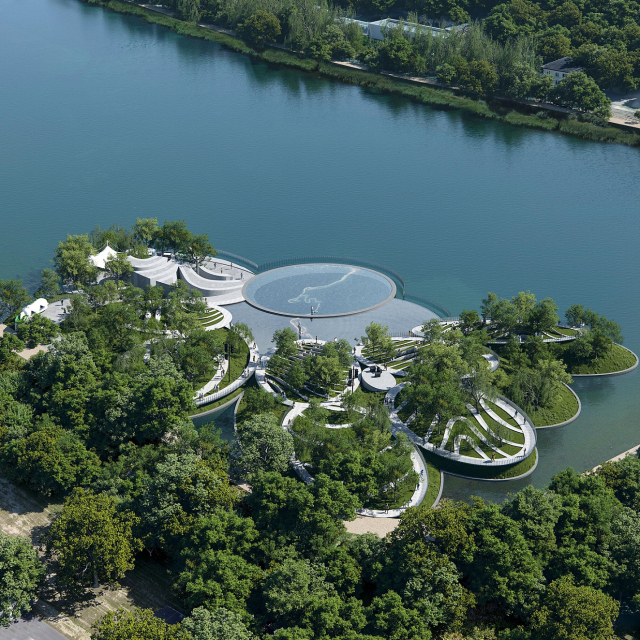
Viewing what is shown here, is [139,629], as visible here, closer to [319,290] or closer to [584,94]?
[319,290]

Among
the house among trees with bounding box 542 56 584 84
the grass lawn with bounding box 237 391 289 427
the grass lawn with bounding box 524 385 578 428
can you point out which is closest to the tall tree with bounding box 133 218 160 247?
the grass lawn with bounding box 237 391 289 427

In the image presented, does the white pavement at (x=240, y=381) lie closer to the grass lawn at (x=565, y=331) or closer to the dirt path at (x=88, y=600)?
the dirt path at (x=88, y=600)

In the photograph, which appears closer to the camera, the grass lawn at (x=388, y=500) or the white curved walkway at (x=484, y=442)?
the grass lawn at (x=388, y=500)

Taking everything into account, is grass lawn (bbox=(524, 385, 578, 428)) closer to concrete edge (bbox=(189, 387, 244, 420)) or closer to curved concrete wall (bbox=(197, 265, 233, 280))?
concrete edge (bbox=(189, 387, 244, 420))

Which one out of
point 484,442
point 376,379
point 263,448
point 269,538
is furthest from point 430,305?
point 269,538

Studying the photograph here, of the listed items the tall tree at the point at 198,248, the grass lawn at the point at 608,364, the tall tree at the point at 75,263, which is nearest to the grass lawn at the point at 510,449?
the grass lawn at the point at 608,364

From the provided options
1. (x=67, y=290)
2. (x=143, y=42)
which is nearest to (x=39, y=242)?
(x=67, y=290)

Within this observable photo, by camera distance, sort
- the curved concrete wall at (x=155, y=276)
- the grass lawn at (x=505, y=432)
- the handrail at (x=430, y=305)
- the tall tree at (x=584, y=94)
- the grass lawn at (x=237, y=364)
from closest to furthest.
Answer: the grass lawn at (x=505, y=432)
the grass lawn at (x=237, y=364)
the handrail at (x=430, y=305)
the curved concrete wall at (x=155, y=276)
the tall tree at (x=584, y=94)
